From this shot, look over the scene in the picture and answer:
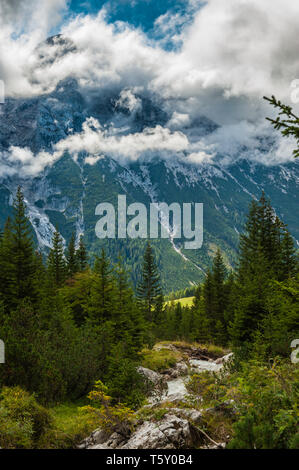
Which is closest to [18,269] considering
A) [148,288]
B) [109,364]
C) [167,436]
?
[109,364]

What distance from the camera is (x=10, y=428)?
23.0 ft

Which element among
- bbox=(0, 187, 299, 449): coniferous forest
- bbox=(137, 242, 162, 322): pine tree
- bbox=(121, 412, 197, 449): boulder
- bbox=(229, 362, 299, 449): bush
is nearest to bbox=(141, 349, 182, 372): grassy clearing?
bbox=(0, 187, 299, 449): coniferous forest

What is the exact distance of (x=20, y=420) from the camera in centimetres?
789

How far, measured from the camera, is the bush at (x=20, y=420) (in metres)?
7.07

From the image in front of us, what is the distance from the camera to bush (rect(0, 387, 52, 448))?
7.07 m

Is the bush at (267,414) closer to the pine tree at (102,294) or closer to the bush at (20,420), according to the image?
the bush at (20,420)

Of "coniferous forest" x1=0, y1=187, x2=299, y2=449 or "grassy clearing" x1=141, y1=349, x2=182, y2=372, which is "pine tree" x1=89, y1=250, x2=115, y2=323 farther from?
"grassy clearing" x1=141, y1=349, x2=182, y2=372

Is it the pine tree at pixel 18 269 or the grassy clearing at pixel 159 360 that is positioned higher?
the pine tree at pixel 18 269

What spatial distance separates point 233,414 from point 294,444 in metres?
2.78

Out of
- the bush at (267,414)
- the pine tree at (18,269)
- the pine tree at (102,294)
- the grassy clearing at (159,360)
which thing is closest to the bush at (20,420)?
the bush at (267,414)

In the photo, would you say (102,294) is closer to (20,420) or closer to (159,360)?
(159,360)
